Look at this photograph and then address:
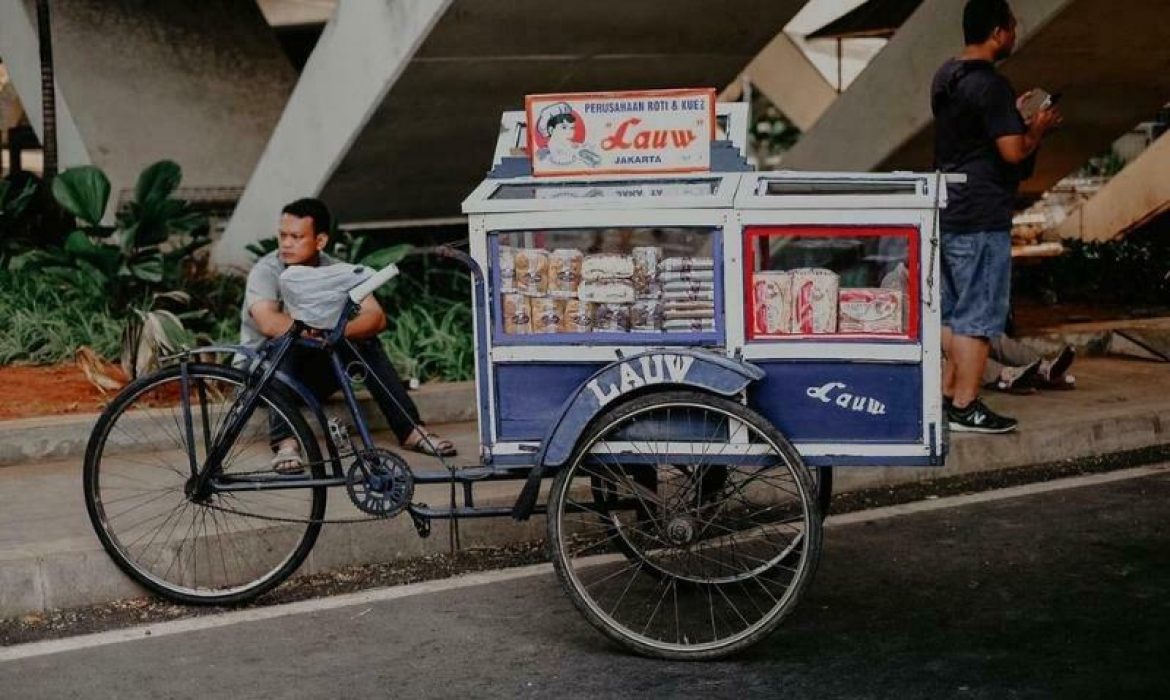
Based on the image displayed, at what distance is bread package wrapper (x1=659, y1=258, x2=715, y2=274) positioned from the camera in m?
5.02

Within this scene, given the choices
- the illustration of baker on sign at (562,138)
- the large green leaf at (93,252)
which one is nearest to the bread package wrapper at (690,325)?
the illustration of baker on sign at (562,138)

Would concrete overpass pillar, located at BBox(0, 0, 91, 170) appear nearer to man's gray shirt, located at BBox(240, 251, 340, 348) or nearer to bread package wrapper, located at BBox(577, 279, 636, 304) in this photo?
man's gray shirt, located at BBox(240, 251, 340, 348)

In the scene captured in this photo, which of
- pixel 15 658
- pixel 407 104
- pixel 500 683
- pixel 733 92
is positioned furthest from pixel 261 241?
pixel 733 92

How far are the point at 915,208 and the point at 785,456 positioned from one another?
83cm

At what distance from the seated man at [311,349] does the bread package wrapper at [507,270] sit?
1212mm

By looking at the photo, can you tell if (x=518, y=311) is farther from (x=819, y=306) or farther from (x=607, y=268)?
(x=819, y=306)

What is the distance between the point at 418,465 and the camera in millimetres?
7016

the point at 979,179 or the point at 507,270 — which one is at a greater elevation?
the point at 979,179

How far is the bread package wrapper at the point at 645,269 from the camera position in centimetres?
505

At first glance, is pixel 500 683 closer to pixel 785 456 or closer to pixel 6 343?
pixel 785 456

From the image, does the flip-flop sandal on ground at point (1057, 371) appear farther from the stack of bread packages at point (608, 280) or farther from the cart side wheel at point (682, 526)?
the stack of bread packages at point (608, 280)

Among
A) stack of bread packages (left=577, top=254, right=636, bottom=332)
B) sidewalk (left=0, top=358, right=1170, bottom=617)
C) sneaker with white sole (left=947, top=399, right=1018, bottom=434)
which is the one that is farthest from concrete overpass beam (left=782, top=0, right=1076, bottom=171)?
stack of bread packages (left=577, top=254, right=636, bottom=332)

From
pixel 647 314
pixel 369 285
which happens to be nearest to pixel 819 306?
pixel 647 314

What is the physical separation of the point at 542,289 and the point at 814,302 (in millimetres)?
842
